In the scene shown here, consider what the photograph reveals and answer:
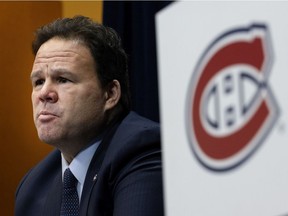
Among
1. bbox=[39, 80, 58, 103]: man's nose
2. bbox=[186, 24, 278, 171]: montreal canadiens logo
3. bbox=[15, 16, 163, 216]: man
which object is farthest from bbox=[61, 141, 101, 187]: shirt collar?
bbox=[186, 24, 278, 171]: montreal canadiens logo

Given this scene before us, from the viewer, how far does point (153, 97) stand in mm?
1859

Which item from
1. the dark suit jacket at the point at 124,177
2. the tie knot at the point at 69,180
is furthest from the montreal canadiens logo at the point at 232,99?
the tie knot at the point at 69,180

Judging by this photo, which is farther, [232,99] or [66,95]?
[66,95]

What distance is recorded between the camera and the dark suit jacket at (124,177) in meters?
1.04

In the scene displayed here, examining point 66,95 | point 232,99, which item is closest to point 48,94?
point 66,95

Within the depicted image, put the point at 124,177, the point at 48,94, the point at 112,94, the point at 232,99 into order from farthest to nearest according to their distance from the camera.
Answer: the point at 112,94 → the point at 48,94 → the point at 124,177 → the point at 232,99

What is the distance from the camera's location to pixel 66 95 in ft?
4.11

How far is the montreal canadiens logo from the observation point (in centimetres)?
50

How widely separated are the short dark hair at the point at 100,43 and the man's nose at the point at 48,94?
119 millimetres

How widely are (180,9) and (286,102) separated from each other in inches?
5.8

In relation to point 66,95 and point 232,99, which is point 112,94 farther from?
Answer: point 232,99

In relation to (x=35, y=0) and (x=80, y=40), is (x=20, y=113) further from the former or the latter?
(x=80, y=40)

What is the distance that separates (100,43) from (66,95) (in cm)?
15

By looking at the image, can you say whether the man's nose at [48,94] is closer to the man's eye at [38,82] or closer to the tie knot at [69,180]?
the man's eye at [38,82]
